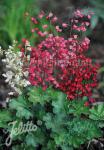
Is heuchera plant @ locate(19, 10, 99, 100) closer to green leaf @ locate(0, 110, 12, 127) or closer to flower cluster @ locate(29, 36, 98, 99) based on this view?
flower cluster @ locate(29, 36, 98, 99)

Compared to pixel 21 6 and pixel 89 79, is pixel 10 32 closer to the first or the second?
pixel 21 6

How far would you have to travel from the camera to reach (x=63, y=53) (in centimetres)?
344

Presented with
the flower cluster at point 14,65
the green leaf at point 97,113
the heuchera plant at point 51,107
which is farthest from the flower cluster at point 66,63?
the green leaf at point 97,113

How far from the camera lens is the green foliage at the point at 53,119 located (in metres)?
3.11

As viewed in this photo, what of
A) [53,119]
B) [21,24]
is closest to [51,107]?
[53,119]

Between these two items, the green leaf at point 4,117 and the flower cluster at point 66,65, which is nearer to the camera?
the green leaf at point 4,117

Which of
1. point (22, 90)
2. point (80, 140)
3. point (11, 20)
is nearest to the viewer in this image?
point (80, 140)

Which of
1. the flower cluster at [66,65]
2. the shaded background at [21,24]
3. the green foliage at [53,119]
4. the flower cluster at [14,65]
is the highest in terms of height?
the shaded background at [21,24]

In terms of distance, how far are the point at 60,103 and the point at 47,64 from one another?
0.44 m

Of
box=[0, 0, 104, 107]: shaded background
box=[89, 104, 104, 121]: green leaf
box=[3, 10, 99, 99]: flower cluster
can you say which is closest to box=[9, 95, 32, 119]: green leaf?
box=[3, 10, 99, 99]: flower cluster

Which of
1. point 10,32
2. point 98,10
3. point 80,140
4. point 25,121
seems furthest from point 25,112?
point 98,10

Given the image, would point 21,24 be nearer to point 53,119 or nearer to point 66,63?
point 66,63

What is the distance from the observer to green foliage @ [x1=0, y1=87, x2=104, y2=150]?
10.2 ft

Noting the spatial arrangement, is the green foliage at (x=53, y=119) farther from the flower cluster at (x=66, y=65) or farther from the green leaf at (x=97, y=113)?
the flower cluster at (x=66, y=65)
